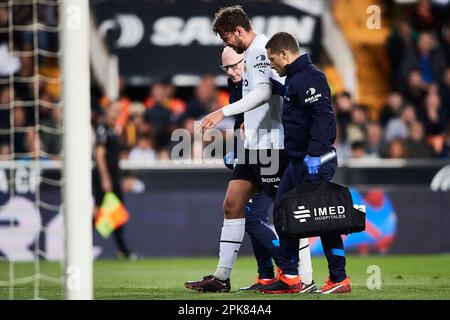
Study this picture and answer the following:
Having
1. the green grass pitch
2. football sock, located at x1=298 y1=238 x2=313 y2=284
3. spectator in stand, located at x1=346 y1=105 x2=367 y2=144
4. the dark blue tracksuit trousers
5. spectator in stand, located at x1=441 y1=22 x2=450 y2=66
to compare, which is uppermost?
spectator in stand, located at x1=441 y1=22 x2=450 y2=66

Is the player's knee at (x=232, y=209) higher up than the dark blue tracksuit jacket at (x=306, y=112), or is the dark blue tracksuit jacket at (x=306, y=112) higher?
the dark blue tracksuit jacket at (x=306, y=112)

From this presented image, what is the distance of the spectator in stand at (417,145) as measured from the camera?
54.3 ft

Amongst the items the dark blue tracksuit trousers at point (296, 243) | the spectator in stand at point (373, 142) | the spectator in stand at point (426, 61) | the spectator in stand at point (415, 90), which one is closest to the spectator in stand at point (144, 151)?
the spectator in stand at point (373, 142)

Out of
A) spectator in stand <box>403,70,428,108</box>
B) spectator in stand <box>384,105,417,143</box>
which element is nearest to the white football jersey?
spectator in stand <box>384,105,417,143</box>

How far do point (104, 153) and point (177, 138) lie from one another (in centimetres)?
148

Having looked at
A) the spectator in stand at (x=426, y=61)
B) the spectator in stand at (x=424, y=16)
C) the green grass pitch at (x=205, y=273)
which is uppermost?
the spectator in stand at (x=424, y=16)

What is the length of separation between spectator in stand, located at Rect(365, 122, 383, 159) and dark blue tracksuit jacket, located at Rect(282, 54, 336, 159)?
8002 mm

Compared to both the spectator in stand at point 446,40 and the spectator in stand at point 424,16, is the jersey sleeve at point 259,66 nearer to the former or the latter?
the spectator in stand at point 446,40

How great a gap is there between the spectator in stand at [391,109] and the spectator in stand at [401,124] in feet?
0.33

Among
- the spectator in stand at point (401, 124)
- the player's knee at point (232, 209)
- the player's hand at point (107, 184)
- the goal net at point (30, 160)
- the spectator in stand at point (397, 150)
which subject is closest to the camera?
the player's knee at point (232, 209)

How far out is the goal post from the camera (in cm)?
734

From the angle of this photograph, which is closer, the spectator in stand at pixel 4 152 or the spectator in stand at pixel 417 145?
the spectator in stand at pixel 4 152

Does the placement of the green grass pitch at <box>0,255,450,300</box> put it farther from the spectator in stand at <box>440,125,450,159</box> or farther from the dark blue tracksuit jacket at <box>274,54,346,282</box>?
the spectator in stand at <box>440,125,450,159</box>
